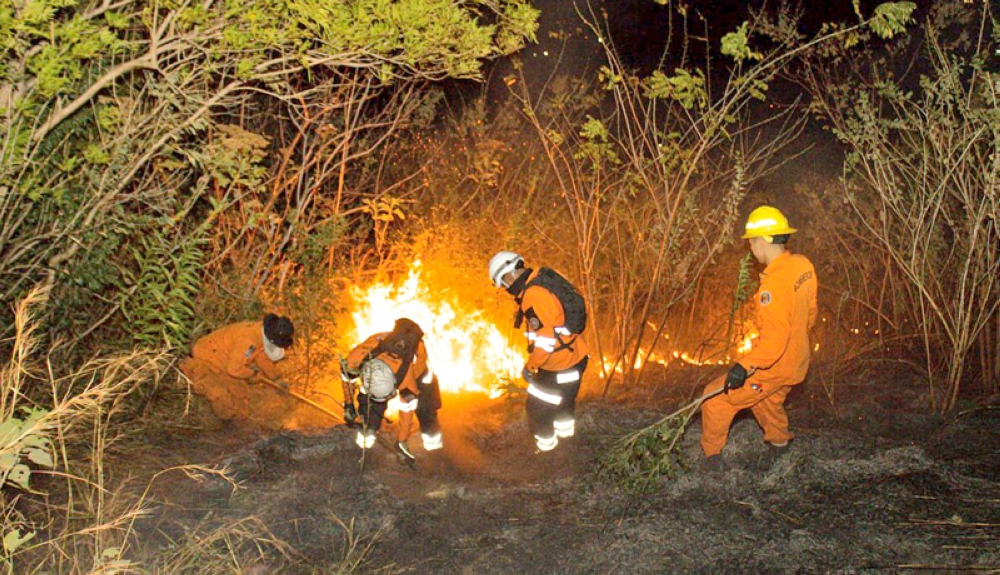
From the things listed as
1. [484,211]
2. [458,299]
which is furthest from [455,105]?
[458,299]

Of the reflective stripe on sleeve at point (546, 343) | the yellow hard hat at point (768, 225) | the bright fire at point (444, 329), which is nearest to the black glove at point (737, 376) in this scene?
the yellow hard hat at point (768, 225)

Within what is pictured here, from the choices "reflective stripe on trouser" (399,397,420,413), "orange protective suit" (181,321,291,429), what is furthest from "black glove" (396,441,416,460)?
"orange protective suit" (181,321,291,429)

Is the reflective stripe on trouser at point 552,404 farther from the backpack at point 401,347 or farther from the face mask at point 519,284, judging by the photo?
the backpack at point 401,347

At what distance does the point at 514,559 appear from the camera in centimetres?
469

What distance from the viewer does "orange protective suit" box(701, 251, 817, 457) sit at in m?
5.32

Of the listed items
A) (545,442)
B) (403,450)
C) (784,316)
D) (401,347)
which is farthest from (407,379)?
(784,316)

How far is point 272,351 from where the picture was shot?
21.3ft

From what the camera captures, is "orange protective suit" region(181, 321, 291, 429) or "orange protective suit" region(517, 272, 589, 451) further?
"orange protective suit" region(181, 321, 291, 429)

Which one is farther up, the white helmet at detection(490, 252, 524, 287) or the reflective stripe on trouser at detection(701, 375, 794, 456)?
the white helmet at detection(490, 252, 524, 287)

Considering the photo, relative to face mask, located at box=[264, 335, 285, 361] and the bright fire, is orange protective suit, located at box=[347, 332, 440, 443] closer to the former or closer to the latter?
face mask, located at box=[264, 335, 285, 361]

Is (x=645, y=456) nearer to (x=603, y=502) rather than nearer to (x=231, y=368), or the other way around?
(x=603, y=502)

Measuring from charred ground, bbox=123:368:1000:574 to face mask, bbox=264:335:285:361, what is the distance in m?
0.66

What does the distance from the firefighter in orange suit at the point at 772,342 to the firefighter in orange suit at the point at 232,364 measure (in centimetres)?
337

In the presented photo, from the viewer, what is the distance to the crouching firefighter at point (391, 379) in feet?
18.6
